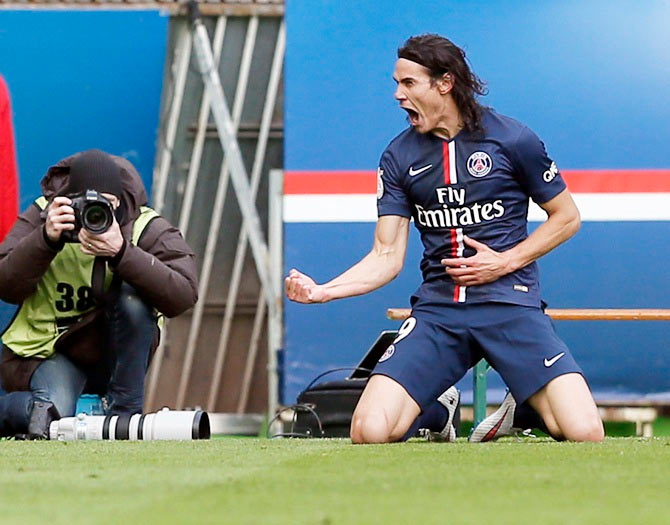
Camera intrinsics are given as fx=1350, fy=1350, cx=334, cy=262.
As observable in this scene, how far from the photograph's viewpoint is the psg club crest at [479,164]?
379 centimetres

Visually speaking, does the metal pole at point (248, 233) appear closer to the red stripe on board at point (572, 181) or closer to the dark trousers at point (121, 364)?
the red stripe on board at point (572, 181)

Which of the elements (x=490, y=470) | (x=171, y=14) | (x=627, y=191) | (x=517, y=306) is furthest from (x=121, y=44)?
(x=490, y=470)

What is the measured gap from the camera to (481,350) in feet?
12.4

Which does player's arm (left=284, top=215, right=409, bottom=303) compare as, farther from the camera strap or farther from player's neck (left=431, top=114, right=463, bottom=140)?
the camera strap

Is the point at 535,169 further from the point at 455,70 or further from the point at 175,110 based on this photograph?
the point at 175,110

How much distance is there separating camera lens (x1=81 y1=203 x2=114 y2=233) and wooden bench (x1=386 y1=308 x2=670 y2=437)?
1.27 meters

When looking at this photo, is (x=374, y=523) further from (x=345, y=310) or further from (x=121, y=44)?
(x=121, y=44)

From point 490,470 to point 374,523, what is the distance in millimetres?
870

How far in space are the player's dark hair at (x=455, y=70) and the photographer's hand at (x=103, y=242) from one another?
1.03m

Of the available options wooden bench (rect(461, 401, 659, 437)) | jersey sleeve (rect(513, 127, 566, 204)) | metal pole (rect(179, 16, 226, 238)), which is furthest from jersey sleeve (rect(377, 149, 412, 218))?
metal pole (rect(179, 16, 226, 238))

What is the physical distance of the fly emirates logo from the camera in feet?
12.5

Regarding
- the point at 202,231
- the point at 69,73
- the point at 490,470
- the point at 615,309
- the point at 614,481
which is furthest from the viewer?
the point at 202,231

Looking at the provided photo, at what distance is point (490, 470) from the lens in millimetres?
2705

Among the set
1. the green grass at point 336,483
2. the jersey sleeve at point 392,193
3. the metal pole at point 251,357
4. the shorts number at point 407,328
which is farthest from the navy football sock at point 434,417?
the metal pole at point 251,357
